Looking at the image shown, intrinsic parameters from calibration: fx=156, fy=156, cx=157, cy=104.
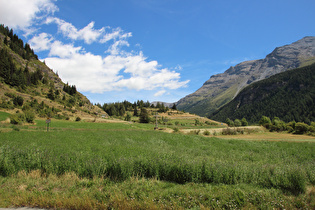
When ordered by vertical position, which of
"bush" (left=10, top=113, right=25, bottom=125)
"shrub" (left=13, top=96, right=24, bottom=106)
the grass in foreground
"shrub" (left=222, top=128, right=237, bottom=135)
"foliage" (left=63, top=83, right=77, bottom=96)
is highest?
"foliage" (left=63, top=83, right=77, bottom=96)

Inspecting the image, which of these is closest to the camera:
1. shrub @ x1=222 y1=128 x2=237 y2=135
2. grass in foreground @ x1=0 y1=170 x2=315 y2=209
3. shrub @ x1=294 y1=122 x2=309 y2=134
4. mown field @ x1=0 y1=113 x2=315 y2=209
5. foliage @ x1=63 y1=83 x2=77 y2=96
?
grass in foreground @ x1=0 y1=170 x2=315 y2=209

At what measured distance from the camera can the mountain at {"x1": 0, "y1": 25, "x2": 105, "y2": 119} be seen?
241ft

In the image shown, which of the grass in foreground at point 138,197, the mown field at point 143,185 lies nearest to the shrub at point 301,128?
the mown field at point 143,185

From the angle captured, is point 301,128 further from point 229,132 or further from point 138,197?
point 138,197

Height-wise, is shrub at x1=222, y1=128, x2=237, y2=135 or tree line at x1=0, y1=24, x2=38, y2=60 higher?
tree line at x1=0, y1=24, x2=38, y2=60

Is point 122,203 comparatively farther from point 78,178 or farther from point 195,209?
point 78,178

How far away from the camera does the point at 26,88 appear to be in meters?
97.1

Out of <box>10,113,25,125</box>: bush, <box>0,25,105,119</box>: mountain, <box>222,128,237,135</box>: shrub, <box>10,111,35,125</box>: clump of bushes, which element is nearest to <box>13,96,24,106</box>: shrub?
<box>0,25,105,119</box>: mountain

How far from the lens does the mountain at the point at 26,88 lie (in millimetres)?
A: 73312

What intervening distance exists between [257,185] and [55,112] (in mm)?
96963

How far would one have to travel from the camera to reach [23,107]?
229 feet

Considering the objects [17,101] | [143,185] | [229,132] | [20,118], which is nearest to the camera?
[143,185]

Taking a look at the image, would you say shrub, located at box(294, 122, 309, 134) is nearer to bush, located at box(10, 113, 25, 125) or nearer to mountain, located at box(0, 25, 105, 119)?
bush, located at box(10, 113, 25, 125)

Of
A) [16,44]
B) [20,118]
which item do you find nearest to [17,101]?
[20,118]
